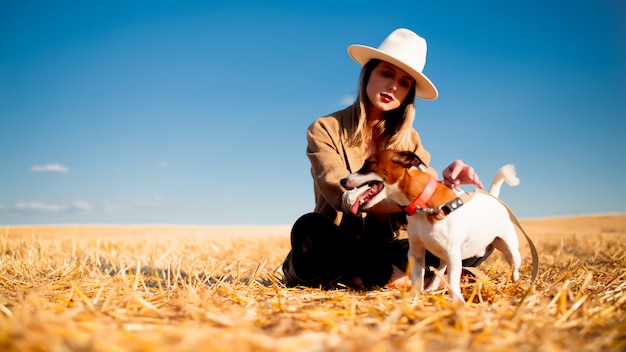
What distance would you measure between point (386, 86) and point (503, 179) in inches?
53.9

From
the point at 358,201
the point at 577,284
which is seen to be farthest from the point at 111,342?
the point at 577,284

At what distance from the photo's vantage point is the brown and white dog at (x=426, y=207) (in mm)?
2723

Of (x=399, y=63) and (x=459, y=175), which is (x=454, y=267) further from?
(x=399, y=63)

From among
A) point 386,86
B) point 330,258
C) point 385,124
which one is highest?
point 386,86

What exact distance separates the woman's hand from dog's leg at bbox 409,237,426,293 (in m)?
0.51

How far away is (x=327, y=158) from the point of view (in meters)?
3.62

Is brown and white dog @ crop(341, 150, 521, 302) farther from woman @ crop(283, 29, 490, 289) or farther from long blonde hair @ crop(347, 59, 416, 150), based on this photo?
long blonde hair @ crop(347, 59, 416, 150)

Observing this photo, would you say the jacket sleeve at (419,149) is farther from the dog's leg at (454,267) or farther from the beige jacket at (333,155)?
the dog's leg at (454,267)

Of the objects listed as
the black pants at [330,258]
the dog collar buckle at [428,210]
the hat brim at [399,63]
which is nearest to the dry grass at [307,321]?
the black pants at [330,258]

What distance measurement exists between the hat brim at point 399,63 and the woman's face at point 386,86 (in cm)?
9

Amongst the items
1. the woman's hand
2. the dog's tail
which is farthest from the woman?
the woman's hand

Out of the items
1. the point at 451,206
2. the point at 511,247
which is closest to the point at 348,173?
the point at 451,206

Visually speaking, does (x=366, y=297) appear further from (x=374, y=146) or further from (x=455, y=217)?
(x=374, y=146)

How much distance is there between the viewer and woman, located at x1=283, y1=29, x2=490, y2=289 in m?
3.64
